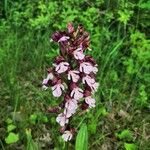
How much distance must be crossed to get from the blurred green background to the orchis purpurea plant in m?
0.35

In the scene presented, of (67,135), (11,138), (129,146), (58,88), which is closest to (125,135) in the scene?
(129,146)

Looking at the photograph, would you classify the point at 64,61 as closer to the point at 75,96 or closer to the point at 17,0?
the point at 75,96

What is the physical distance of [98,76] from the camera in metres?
3.83

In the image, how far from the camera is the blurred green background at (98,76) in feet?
10.8

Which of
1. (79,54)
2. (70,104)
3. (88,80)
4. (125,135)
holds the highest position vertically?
(79,54)

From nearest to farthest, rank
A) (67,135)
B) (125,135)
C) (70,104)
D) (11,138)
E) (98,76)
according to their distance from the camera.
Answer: (70,104), (67,135), (11,138), (125,135), (98,76)

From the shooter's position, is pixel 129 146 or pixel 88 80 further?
pixel 129 146

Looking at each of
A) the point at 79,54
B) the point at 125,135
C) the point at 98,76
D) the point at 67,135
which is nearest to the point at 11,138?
the point at 67,135

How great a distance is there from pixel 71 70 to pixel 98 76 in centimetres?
132

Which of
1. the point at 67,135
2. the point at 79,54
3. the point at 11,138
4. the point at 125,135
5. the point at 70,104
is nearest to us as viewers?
the point at 79,54

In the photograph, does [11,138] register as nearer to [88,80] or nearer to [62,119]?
[62,119]

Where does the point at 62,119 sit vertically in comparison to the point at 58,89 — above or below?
below

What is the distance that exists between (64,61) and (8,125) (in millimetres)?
929

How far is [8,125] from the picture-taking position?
128 inches
